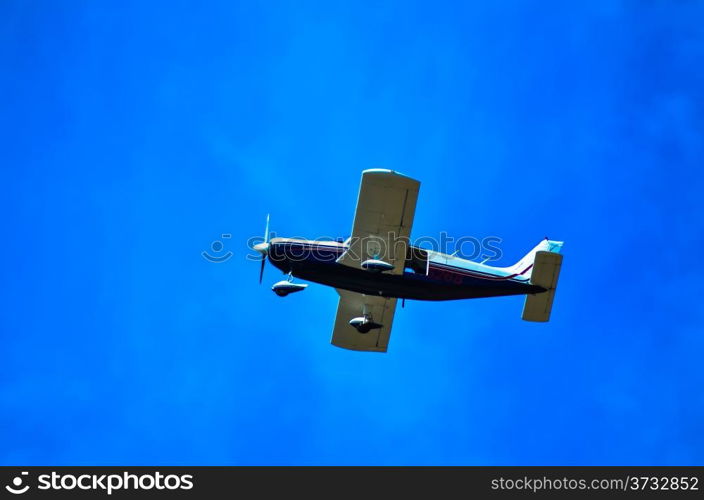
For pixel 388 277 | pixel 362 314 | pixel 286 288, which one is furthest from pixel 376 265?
pixel 362 314

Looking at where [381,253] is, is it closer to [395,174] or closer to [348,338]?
[395,174]

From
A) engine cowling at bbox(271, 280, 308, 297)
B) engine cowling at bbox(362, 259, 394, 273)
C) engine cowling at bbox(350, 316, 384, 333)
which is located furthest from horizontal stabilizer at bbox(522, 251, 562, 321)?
engine cowling at bbox(271, 280, 308, 297)

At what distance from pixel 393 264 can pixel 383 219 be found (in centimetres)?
178

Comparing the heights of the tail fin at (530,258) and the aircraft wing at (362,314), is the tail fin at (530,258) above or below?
above

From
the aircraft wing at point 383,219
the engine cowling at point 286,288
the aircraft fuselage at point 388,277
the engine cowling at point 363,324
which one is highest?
the aircraft wing at point 383,219

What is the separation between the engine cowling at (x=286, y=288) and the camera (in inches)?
1124

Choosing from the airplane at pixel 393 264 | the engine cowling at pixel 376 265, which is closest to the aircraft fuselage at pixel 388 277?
the airplane at pixel 393 264

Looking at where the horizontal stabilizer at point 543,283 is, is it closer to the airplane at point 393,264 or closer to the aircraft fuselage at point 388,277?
the airplane at point 393,264

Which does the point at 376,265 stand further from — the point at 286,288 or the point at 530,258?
the point at 530,258

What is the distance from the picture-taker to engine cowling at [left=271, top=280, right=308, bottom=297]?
2855 cm

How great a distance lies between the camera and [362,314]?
106ft

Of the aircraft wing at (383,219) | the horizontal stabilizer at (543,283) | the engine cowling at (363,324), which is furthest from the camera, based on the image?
the engine cowling at (363,324)

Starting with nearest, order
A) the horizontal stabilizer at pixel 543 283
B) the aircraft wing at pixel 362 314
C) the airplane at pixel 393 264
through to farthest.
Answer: the airplane at pixel 393 264
the horizontal stabilizer at pixel 543 283
the aircraft wing at pixel 362 314
